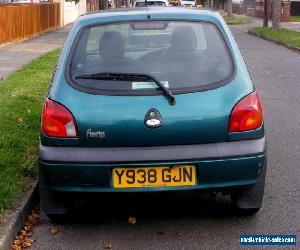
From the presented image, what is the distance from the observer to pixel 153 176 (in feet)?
14.5

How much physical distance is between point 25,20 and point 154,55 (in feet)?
71.0

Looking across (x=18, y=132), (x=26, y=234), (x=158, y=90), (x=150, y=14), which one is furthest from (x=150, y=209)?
(x=18, y=132)

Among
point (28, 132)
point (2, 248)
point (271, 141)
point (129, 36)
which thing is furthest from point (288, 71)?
point (2, 248)

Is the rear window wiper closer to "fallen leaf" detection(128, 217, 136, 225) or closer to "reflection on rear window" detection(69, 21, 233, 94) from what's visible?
"reflection on rear window" detection(69, 21, 233, 94)

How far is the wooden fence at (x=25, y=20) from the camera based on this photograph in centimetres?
2214

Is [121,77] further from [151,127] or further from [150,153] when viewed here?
[150,153]

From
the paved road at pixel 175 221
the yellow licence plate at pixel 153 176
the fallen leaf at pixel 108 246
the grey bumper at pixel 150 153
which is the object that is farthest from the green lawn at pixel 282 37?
the fallen leaf at pixel 108 246

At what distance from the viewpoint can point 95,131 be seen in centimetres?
444

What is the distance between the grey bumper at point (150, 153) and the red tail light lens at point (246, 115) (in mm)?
129

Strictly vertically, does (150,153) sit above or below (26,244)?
above

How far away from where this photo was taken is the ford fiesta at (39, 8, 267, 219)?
4414mm

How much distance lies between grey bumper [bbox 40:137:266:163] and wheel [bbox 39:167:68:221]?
0.32m

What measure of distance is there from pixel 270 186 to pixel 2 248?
105 inches

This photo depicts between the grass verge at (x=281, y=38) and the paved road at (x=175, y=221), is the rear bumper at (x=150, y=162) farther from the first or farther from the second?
the grass verge at (x=281, y=38)
